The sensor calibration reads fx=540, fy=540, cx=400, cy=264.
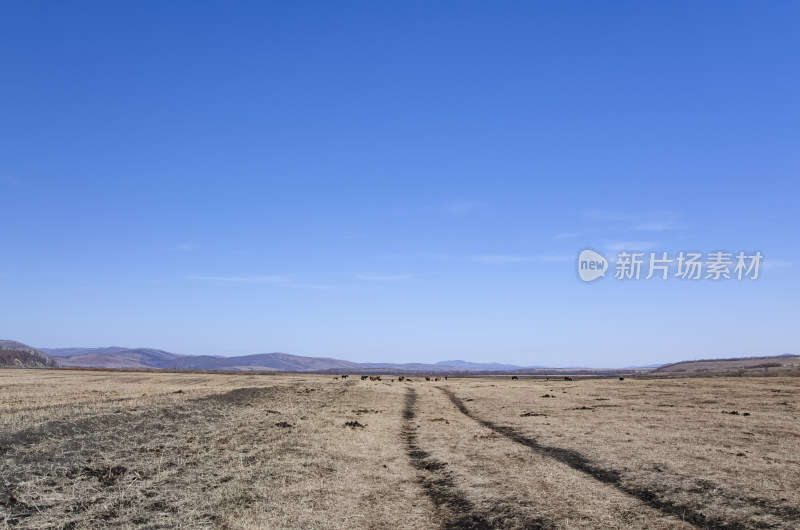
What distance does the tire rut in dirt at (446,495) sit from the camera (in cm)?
1327

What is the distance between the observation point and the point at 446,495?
1585 cm

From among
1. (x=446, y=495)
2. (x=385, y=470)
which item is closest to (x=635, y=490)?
(x=446, y=495)

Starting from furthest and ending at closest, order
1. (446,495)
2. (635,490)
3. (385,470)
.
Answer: (385,470) → (635,490) → (446,495)

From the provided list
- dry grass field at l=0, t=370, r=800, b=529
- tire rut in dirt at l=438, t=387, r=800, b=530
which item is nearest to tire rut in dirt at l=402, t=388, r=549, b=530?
dry grass field at l=0, t=370, r=800, b=529

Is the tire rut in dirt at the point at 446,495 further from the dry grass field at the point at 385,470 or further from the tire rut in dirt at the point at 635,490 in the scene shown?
the tire rut in dirt at the point at 635,490

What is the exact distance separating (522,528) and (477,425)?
20728 millimetres

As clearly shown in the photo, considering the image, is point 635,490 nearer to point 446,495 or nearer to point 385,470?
point 446,495

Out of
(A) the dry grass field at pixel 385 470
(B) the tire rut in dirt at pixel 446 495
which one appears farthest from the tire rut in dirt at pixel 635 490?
(B) the tire rut in dirt at pixel 446 495

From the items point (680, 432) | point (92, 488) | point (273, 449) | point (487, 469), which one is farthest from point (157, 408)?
point (680, 432)

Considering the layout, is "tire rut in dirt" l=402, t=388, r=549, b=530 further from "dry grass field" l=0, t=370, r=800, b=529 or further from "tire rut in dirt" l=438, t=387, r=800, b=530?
"tire rut in dirt" l=438, t=387, r=800, b=530

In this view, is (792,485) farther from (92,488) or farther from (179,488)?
(92,488)

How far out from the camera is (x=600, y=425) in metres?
31.7

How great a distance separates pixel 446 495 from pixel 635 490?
18.8 feet

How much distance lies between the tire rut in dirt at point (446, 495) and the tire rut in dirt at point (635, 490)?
12.9 ft
